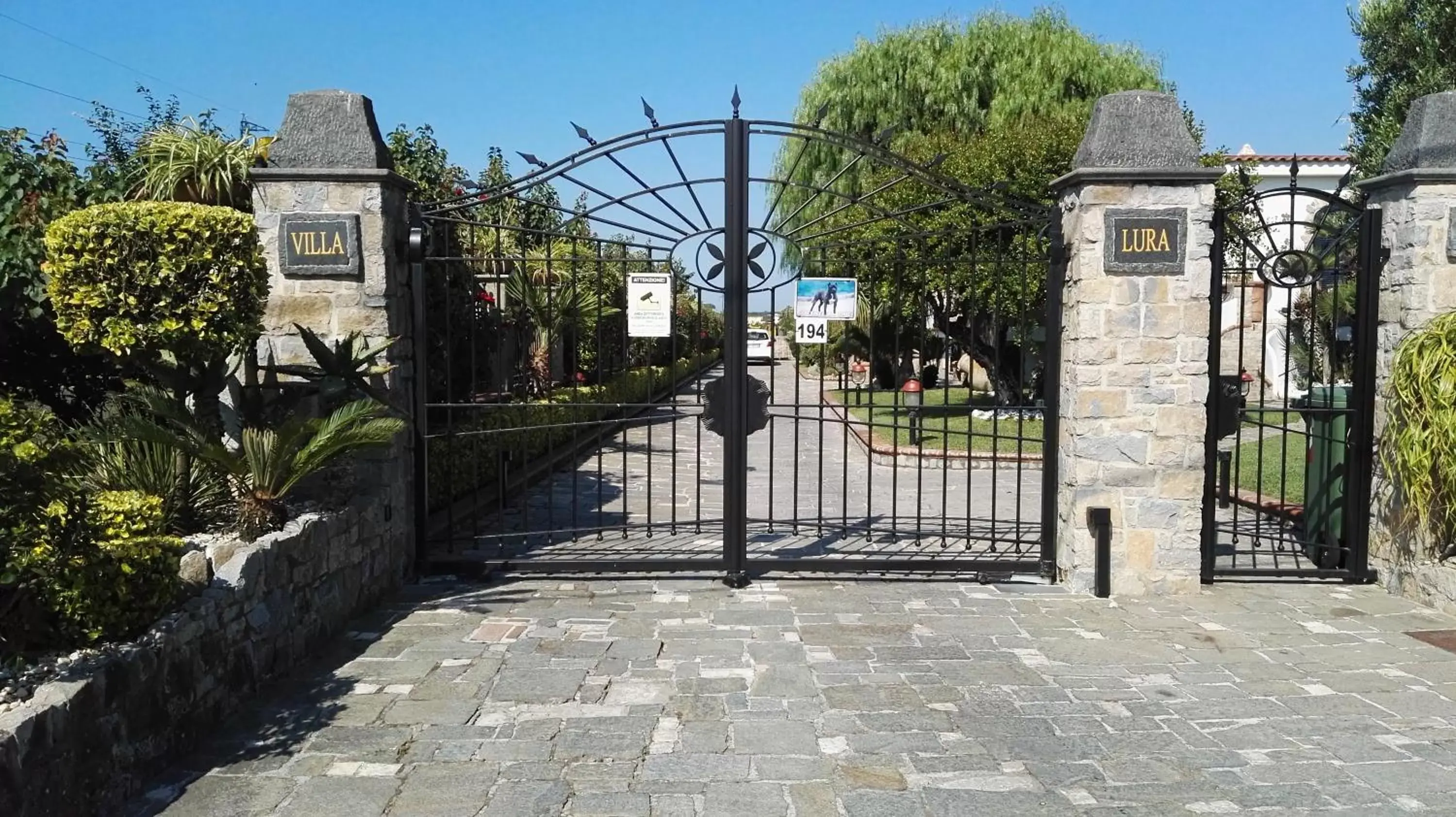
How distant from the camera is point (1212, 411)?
20.8 ft

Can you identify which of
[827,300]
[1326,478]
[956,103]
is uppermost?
[956,103]

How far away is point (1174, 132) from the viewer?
19.6 ft

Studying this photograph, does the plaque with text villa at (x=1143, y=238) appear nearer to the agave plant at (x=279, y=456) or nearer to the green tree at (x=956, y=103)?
the agave plant at (x=279, y=456)

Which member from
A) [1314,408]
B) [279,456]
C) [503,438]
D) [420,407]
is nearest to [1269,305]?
[1314,408]

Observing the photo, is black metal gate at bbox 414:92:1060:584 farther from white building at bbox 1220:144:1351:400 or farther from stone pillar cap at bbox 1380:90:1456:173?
white building at bbox 1220:144:1351:400

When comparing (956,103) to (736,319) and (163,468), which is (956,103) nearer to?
(736,319)

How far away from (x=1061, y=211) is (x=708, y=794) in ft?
14.3

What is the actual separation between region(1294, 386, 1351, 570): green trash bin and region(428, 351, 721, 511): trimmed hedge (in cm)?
406

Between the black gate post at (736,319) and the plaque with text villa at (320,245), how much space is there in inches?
84.8

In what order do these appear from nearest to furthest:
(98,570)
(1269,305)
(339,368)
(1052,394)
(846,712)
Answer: (98,570) < (846,712) < (339,368) < (1052,394) < (1269,305)

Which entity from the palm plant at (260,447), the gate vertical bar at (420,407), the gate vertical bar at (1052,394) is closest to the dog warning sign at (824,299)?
the gate vertical bar at (1052,394)

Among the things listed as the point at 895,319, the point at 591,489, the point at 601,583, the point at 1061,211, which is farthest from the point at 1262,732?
the point at 591,489

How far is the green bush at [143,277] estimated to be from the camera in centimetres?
456

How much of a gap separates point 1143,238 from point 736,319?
241 cm
